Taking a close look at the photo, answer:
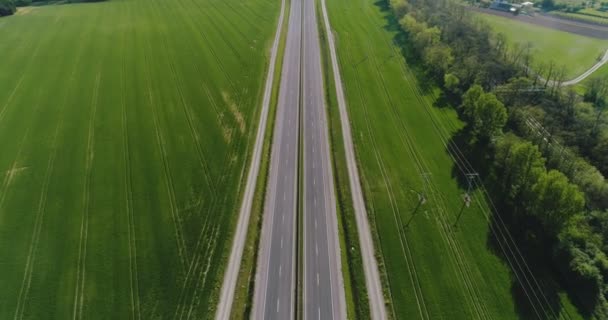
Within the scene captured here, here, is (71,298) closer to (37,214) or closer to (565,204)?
(37,214)

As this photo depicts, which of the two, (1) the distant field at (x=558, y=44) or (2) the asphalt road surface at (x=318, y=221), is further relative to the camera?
(1) the distant field at (x=558, y=44)

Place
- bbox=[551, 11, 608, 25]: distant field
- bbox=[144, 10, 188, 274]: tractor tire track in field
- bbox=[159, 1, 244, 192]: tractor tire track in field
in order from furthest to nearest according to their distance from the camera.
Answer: bbox=[551, 11, 608, 25]: distant field → bbox=[159, 1, 244, 192]: tractor tire track in field → bbox=[144, 10, 188, 274]: tractor tire track in field

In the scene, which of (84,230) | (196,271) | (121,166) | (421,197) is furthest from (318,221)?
(121,166)

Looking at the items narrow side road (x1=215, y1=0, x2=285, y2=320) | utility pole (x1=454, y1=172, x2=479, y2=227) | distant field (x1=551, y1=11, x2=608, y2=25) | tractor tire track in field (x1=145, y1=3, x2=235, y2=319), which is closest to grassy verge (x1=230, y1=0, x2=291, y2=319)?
narrow side road (x1=215, y1=0, x2=285, y2=320)

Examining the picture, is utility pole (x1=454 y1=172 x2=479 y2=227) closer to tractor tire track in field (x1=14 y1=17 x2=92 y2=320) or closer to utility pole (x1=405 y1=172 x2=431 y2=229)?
utility pole (x1=405 y1=172 x2=431 y2=229)

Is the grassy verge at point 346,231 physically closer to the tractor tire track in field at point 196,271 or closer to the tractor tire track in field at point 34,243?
the tractor tire track in field at point 196,271

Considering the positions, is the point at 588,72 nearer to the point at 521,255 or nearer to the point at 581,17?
the point at 581,17

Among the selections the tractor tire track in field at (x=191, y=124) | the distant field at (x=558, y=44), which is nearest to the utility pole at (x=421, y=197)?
the tractor tire track in field at (x=191, y=124)
